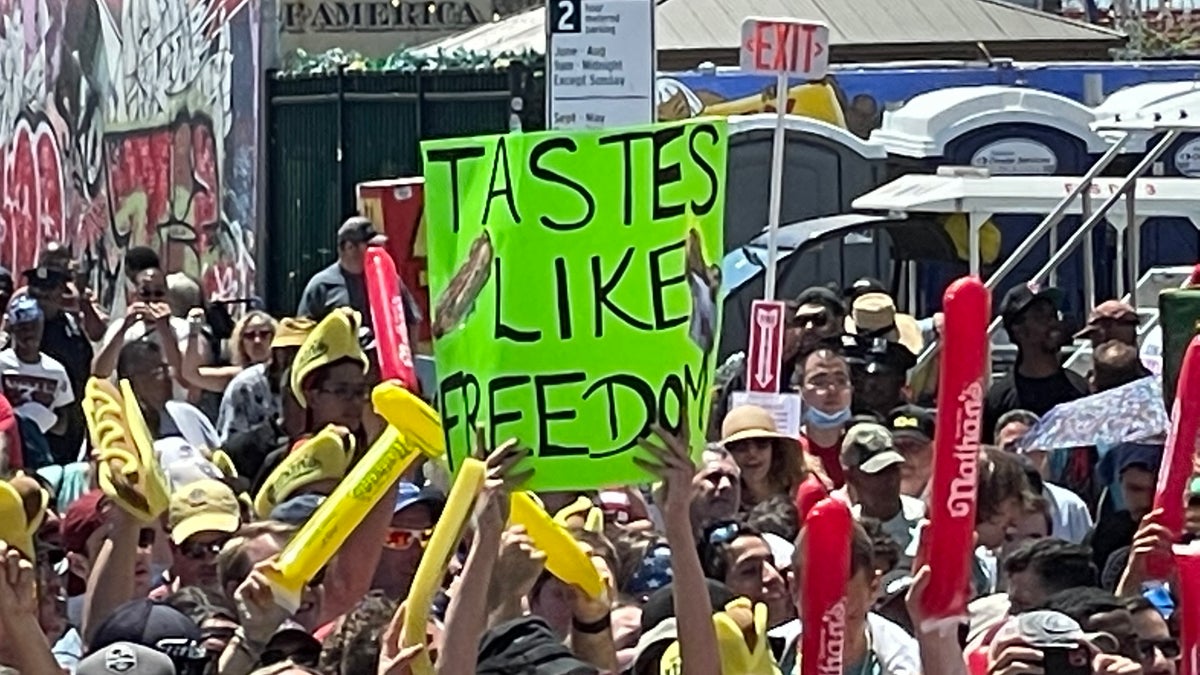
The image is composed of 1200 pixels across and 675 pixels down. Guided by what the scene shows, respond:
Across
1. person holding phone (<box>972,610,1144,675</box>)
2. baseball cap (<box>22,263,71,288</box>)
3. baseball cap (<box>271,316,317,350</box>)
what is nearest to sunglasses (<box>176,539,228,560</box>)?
person holding phone (<box>972,610,1144,675</box>)

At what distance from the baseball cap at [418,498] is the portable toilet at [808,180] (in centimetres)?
871

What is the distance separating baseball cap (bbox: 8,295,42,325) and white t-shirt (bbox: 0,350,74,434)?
5.0 inches

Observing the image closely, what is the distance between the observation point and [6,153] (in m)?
25.9

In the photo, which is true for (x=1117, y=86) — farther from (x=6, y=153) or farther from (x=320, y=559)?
(x=320, y=559)

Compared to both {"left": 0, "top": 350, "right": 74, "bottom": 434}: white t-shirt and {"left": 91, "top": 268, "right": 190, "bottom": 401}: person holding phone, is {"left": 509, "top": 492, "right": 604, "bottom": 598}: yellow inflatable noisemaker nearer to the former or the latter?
{"left": 91, "top": 268, "right": 190, "bottom": 401}: person holding phone

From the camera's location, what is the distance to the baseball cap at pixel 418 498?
7.88 m

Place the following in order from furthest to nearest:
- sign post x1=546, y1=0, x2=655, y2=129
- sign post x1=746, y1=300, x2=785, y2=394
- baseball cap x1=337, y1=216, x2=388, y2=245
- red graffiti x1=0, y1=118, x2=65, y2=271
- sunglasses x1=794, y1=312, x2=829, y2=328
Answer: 1. red graffiti x1=0, y1=118, x2=65, y2=271
2. baseball cap x1=337, y1=216, x2=388, y2=245
3. sunglasses x1=794, y1=312, x2=829, y2=328
4. sign post x1=546, y1=0, x2=655, y2=129
5. sign post x1=746, y1=300, x2=785, y2=394

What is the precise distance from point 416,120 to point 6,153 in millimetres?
8612

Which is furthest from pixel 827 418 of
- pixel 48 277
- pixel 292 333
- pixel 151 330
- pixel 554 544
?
pixel 48 277

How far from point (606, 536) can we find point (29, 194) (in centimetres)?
1789

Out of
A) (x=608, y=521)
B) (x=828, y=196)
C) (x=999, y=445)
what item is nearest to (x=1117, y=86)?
(x=828, y=196)

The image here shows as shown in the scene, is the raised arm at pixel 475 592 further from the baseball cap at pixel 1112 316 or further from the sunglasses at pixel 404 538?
the baseball cap at pixel 1112 316

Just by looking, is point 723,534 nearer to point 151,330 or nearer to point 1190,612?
point 1190,612

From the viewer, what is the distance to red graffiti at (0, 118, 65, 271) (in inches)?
971
